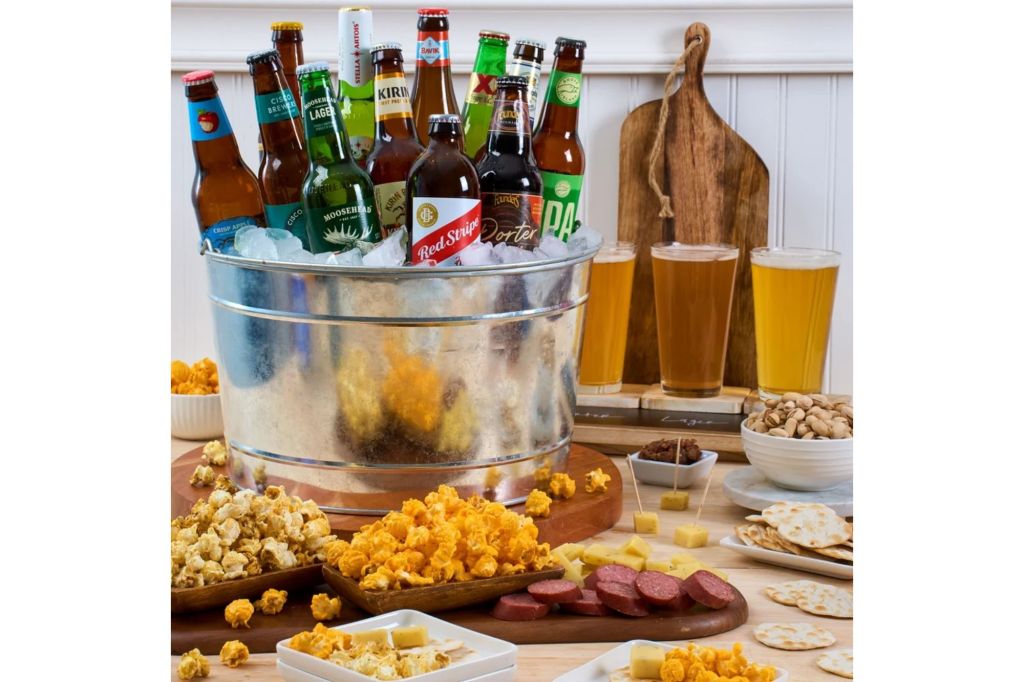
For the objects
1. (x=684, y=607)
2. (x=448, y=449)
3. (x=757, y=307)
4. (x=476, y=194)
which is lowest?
(x=684, y=607)

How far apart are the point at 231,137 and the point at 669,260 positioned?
629 millimetres

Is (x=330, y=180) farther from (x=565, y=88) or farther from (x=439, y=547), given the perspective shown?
(x=439, y=547)

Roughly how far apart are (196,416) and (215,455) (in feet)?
0.75

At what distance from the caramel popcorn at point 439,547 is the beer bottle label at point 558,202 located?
0.39m

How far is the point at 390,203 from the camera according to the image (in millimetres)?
1229

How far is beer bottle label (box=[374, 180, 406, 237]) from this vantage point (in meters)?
1.23

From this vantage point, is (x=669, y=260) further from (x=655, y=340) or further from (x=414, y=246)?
(x=414, y=246)

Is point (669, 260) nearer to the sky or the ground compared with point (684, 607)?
nearer to the sky

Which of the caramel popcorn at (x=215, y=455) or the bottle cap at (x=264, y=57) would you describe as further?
the caramel popcorn at (x=215, y=455)

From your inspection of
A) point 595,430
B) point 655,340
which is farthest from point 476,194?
point 655,340

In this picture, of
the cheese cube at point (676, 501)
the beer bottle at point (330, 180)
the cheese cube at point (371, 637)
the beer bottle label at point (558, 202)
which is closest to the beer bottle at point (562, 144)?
the beer bottle label at point (558, 202)

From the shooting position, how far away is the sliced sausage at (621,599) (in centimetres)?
93

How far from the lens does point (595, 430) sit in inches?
59.4

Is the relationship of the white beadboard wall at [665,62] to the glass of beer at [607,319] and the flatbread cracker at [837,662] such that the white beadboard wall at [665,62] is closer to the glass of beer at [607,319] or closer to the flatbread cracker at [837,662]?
the glass of beer at [607,319]
